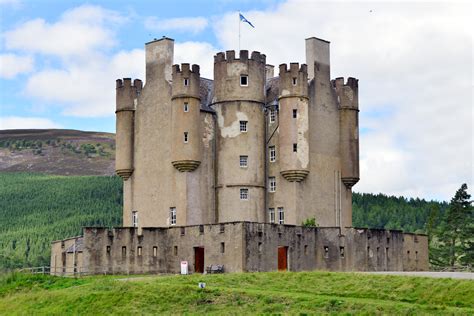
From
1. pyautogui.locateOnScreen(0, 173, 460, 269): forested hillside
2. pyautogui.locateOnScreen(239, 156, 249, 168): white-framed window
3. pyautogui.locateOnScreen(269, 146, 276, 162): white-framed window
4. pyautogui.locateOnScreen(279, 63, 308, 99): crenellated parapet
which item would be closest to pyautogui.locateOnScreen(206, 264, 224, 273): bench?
pyautogui.locateOnScreen(239, 156, 249, 168): white-framed window

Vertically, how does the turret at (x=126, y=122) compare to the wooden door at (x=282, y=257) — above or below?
above

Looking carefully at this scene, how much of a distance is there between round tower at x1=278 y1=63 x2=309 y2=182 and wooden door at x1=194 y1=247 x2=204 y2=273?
928cm

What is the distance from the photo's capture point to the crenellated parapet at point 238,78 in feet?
243

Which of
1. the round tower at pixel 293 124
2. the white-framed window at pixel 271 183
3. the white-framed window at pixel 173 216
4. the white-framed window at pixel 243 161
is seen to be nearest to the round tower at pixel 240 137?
the white-framed window at pixel 243 161

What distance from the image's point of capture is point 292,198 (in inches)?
2876

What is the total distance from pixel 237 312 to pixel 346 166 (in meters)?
33.5

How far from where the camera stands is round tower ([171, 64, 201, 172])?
7225 centimetres

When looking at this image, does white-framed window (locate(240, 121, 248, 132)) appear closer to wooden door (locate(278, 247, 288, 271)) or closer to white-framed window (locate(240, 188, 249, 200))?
white-framed window (locate(240, 188, 249, 200))

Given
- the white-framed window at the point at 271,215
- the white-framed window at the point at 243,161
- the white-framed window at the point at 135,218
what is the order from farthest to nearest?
1. the white-framed window at the point at 135,218
2. the white-framed window at the point at 271,215
3. the white-framed window at the point at 243,161

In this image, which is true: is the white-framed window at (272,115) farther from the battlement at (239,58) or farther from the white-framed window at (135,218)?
the white-framed window at (135,218)

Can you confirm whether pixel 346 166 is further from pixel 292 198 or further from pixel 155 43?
pixel 155 43

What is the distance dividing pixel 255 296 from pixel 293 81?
2916 centimetres

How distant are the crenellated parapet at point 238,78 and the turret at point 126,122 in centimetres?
681

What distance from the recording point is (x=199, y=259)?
67.9 m
